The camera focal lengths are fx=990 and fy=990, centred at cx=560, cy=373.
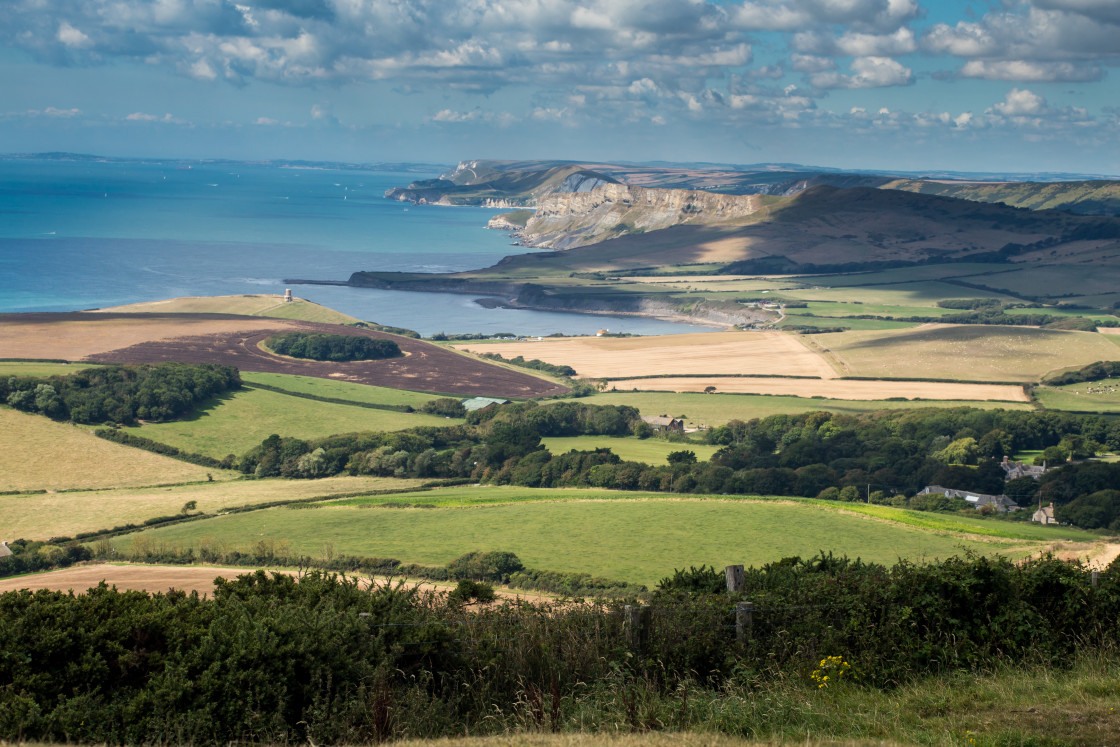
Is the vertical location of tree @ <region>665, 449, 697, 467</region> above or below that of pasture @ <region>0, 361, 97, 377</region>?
below

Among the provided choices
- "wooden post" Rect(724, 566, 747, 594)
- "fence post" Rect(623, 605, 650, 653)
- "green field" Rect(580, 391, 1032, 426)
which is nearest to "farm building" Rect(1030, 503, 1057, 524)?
"green field" Rect(580, 391, 1032, 426)

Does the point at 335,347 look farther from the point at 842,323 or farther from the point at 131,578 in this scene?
the point at 131,578

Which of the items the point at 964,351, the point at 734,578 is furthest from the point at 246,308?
the point at 734,578

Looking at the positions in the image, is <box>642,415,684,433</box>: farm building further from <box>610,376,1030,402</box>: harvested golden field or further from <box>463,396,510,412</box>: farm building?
<box>463,396,510,412</box>: farm building

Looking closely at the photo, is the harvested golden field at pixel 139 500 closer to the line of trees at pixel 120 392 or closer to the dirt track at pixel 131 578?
the dirt track at pixel 131 578

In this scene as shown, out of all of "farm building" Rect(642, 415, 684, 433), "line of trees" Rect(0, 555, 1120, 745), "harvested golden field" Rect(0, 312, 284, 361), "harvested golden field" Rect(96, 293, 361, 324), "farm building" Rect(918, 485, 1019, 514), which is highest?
"line of trees" Rect(0, 555, 1120, 745)

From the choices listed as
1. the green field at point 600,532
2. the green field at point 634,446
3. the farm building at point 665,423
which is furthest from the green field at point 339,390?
the green field at point 600,532
